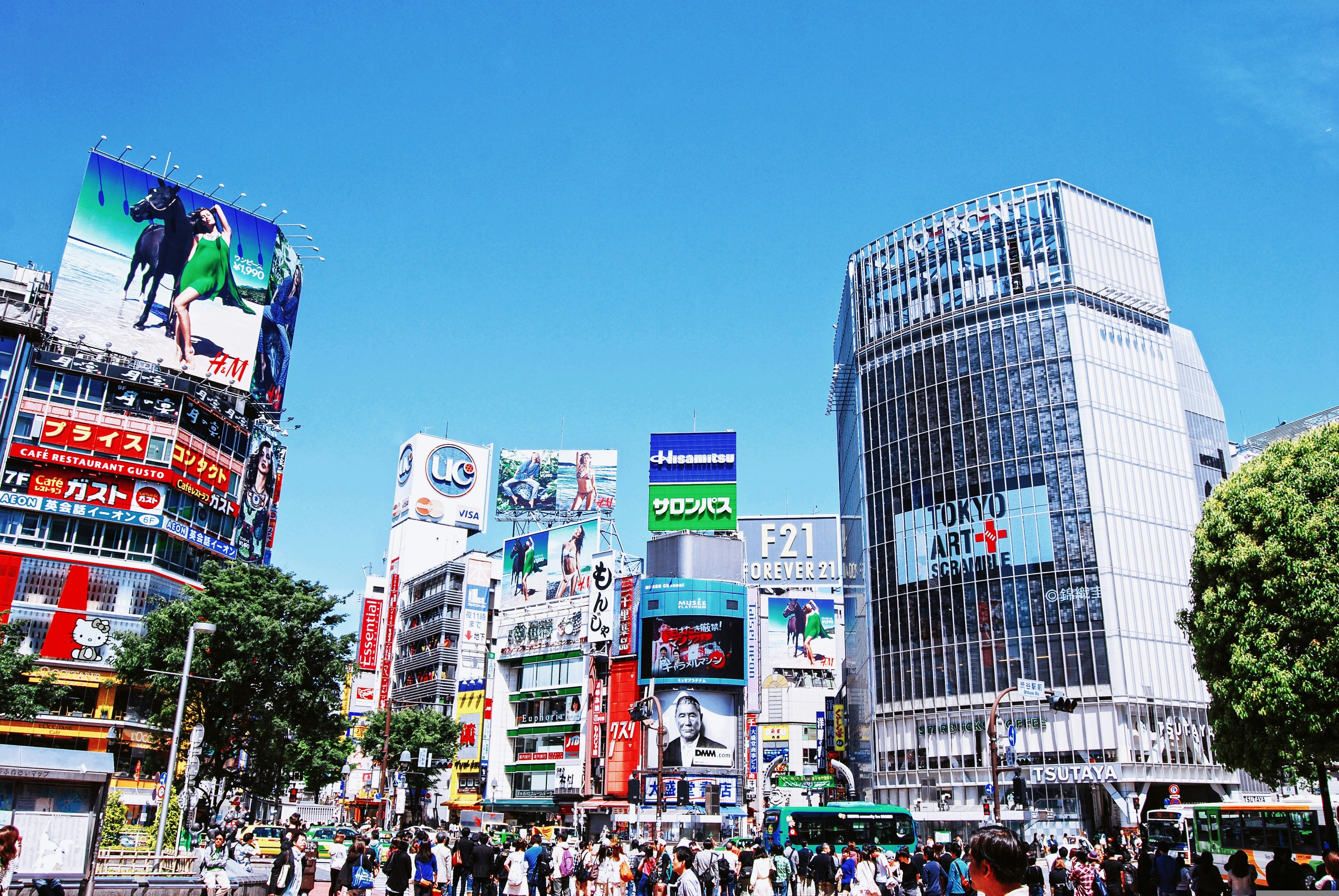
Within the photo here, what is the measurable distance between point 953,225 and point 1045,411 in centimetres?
1566

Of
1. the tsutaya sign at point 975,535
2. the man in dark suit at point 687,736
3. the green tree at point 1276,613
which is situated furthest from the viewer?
the man in dark suit at point 687,736

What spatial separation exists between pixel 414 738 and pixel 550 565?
57.5 feet

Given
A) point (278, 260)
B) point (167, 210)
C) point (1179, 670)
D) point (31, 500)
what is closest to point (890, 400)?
point (1179, 670)

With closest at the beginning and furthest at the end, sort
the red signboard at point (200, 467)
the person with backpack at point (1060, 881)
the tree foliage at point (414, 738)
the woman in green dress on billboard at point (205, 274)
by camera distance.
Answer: the person with backpack at point (1060, 881) → the red signboard at point (200, 467) → the woman in green dress on billboard at point (205, 274) → the tree foliage at point (414, 738)

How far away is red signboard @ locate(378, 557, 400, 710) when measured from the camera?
9462cm

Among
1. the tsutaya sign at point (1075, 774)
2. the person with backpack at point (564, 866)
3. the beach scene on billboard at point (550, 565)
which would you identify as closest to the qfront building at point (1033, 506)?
the tsutaya sign at point (1075, 774)

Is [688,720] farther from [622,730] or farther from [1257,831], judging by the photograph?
[1257,831]

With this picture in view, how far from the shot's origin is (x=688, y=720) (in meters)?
73.6

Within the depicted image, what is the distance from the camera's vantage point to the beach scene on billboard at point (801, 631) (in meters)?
94.7

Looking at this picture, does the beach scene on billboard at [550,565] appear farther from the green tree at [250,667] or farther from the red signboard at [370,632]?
the green tree at [250,667]

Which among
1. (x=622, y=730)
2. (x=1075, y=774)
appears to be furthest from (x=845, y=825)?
(x=622, y=730)

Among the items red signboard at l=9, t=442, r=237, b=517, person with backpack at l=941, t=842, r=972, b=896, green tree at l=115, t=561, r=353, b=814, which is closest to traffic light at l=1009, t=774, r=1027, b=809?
person with backpack at l=941, t=842, r=972, b=896

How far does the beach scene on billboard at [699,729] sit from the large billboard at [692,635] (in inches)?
50.1

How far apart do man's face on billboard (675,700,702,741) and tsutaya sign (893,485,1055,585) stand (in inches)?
700
